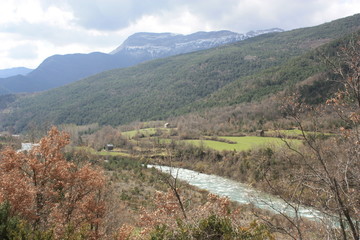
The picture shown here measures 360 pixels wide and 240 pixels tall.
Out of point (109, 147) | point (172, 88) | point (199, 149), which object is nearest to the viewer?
point (199, 149)

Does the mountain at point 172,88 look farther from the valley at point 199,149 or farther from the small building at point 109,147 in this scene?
the small building at point 109,147

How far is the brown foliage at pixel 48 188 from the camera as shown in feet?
31.0

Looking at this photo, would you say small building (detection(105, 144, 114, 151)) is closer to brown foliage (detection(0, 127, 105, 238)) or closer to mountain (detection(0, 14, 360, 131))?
mountain (detection(0, 14, 360, 131))

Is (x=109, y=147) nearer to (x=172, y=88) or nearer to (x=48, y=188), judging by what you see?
(x=48, y=188)

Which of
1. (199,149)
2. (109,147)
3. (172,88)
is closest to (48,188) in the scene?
(199,149)

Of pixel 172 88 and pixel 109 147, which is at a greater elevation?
pixel 172 88

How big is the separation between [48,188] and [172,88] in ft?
401

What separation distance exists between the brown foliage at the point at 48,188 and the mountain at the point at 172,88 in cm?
7878

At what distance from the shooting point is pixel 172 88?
5182 inches

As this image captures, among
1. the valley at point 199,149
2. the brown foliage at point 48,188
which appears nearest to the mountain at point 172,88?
the valley at point 199,149

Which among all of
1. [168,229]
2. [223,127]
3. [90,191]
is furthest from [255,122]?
[168,229]

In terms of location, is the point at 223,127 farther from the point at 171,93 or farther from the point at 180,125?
the point at 171,93

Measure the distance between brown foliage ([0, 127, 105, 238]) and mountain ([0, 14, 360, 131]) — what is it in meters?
78.8

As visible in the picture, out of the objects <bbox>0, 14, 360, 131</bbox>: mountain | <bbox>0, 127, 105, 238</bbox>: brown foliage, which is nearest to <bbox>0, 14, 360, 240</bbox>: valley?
<bbox>0, 127, 105, 238</bbox>: brown foliage
